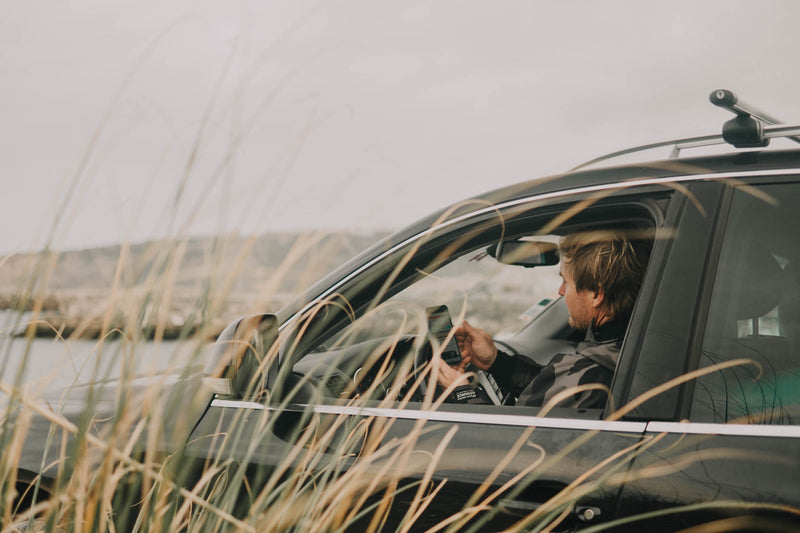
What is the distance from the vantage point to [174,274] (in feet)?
4.24

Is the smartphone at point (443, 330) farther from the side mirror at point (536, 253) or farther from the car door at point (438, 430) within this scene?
the car door at point (438, 430)

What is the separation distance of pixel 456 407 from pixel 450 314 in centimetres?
72

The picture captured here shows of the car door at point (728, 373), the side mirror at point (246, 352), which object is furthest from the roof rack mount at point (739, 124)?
the side mirror at point (246, 352)

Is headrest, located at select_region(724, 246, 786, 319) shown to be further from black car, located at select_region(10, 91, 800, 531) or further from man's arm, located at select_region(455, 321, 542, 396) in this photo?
man's arm, located at select_region(455, 321, 542, 396)

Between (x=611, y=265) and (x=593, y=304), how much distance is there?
0.45 feet

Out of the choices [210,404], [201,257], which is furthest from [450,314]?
[201,257]

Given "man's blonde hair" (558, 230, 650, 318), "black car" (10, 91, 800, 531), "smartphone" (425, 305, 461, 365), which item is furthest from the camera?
"smartphone" (425, 305, 461, 365)

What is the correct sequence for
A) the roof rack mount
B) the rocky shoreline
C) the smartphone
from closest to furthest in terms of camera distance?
1. the rocky shoreline
2. the roof rack mount
3. the smartphone

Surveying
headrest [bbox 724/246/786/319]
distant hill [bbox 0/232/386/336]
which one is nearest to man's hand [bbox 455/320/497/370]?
headrest [bbox 724/246/786/319]

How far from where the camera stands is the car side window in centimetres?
149

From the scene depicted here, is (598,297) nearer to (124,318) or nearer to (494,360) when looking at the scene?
(494,360)

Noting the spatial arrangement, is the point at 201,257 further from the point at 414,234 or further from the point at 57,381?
the point at 414,234

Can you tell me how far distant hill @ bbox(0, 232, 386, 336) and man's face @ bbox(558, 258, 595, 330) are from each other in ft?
3.19

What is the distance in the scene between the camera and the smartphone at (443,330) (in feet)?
7.80
